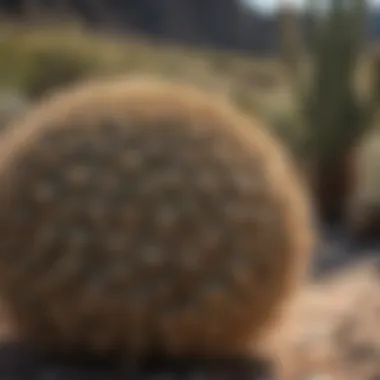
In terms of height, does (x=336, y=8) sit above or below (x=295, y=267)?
above

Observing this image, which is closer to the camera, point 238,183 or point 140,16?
point 238,183

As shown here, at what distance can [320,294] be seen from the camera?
7.32 metres

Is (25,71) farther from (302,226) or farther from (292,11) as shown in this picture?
(302,226)

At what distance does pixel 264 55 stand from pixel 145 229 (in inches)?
461

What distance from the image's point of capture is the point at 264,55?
1555 centimetres

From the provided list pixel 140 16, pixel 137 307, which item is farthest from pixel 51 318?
pixel 140 16

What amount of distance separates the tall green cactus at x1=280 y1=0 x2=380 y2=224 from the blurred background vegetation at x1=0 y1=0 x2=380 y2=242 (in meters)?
0.01

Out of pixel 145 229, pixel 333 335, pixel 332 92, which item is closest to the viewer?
pixel 145 229

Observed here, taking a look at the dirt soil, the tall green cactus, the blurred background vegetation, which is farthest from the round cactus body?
the tall green cactus

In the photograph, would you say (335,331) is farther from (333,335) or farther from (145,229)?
(145,229)

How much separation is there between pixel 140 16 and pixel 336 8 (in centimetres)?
279

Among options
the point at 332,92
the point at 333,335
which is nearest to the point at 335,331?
the point at 333,335

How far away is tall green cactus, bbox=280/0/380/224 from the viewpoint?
10812 millimetres

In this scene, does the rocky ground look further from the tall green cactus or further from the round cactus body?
the tall green cactus
